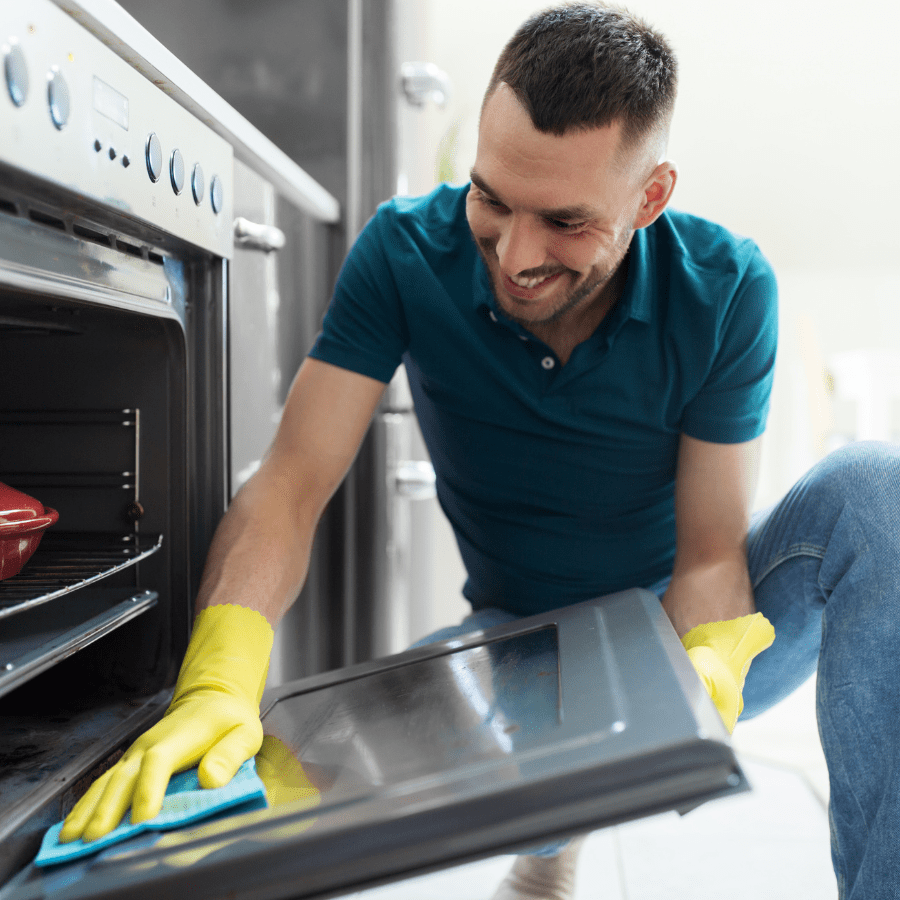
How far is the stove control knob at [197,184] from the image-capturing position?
2.95 ft

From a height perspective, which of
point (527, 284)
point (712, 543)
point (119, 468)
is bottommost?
point (712, 543)

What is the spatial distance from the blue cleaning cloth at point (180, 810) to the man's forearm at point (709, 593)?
69 cm

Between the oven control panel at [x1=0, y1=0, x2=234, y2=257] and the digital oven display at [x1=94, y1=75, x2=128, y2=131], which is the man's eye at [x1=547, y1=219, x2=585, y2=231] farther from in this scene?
the digital oven display at [x1=94, y1=75, x2=128, y2=131]

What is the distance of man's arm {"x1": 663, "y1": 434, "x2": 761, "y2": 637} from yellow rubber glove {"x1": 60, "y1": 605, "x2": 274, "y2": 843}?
601mm

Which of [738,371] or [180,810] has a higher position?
[738,371]

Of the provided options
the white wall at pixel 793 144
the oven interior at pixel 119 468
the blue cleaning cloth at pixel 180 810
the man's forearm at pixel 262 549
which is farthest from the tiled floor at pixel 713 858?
the white wall at pixel 793 144

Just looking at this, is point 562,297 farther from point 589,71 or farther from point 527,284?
point 589,71

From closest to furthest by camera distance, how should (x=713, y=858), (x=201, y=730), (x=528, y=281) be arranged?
(x=201, y=730)
(x=528, y=281)
(x=713, y=858)

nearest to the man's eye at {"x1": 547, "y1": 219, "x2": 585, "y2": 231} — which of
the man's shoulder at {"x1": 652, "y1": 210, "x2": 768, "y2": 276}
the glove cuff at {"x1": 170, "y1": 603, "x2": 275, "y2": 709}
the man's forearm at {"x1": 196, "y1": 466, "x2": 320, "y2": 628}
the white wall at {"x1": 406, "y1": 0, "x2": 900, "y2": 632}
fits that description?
the man's shoulder at {"x1": 652, "y1": 210, "x2": 768, "y2": 276}

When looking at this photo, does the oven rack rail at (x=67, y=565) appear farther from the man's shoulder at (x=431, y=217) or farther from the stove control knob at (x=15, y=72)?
the man's shoulder at (x=431, y=217)

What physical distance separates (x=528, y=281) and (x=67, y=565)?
649 millimetres

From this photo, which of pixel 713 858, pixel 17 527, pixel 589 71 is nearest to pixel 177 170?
pixel 17 527

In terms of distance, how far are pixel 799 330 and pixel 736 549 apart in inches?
114

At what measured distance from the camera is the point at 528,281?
1095 millimetres
